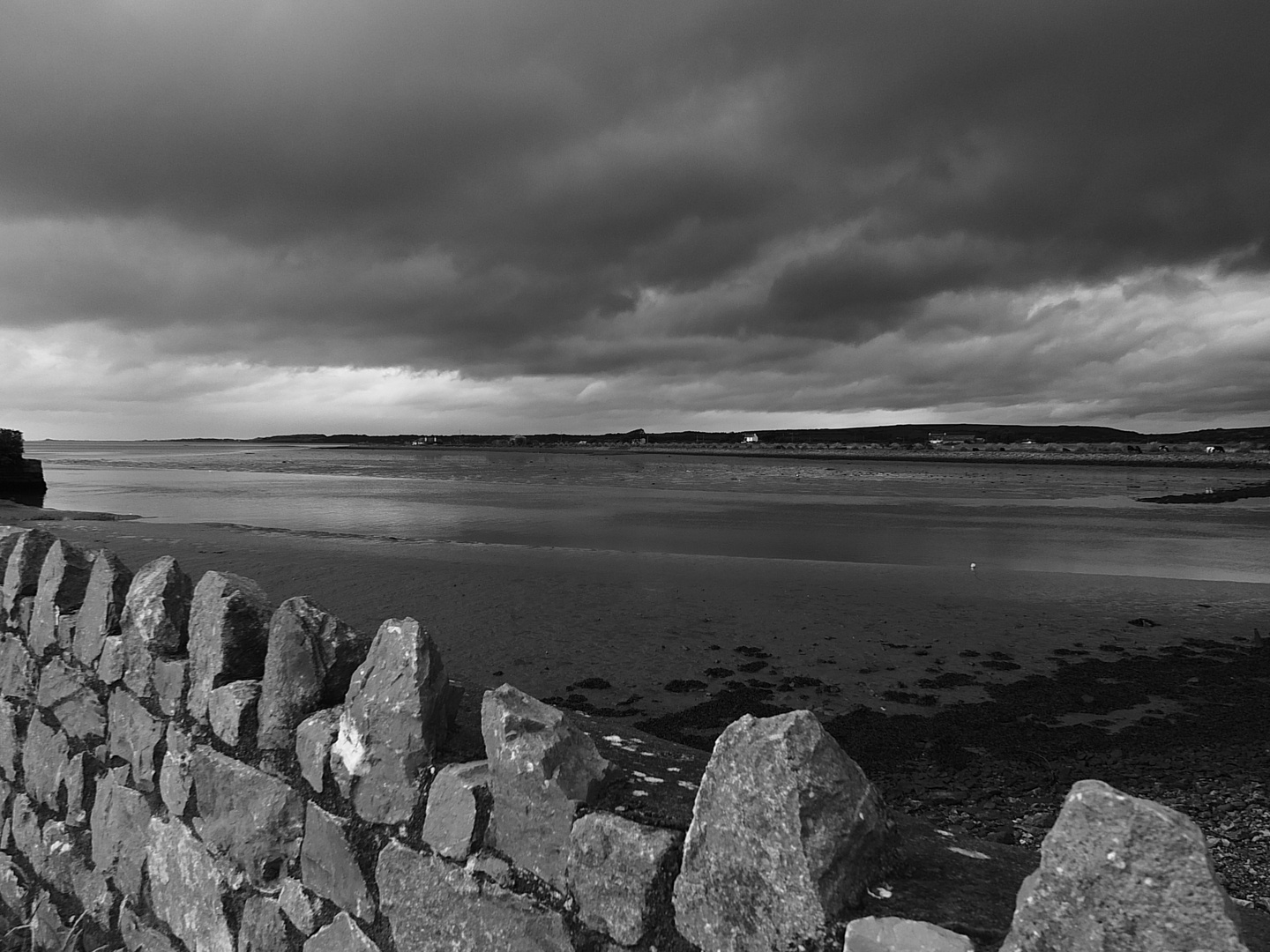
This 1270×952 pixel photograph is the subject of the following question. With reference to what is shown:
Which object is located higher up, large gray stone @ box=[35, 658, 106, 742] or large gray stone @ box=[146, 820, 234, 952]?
large gray stone @ box=[35, 658, 106, 742]

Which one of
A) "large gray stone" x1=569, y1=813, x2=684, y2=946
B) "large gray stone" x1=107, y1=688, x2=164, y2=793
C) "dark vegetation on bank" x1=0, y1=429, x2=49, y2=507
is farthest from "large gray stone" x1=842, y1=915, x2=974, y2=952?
"dark vegetation on bank" x1=0, y1=429, x2=49, y2=507

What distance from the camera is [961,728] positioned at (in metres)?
6.09

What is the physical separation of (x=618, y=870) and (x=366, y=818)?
1028mm

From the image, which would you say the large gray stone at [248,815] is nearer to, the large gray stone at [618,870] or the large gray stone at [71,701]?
the large gray stone at [71,701]

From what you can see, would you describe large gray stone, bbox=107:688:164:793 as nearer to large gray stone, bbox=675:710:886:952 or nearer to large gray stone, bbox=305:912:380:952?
large gray stone, bbox=305:912:380:952

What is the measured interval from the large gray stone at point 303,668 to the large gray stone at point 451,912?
2.04 ft

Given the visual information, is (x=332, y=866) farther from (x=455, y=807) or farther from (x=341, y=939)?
(x=455, y=807)

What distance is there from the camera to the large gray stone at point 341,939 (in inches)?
89.0

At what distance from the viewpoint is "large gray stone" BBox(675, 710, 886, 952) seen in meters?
1.46

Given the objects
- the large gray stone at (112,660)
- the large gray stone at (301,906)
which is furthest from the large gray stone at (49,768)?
the large gray stone at (301,906)

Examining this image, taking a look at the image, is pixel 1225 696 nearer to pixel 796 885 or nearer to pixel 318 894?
pixel 796 885

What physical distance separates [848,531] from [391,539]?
13.1 meters

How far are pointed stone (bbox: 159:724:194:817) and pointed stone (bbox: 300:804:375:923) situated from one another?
0.77 m

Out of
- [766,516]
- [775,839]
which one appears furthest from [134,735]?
[766,516]
